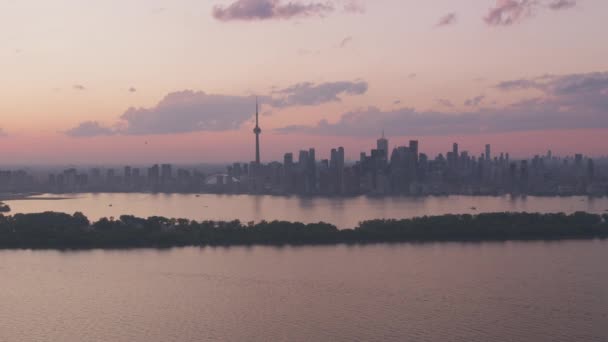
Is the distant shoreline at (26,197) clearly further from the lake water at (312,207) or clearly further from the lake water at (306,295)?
the lake water at (306,295)

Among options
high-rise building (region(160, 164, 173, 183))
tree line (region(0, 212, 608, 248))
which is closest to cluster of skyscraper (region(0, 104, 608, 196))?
high-rise building (region(160, 164, 173, 183))

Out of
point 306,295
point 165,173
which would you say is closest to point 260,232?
point 306,295

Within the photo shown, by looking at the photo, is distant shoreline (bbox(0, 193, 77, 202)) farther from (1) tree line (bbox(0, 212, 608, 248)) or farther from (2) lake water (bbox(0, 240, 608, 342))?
(2) lake water (bbox(0, 240, 608, 342))

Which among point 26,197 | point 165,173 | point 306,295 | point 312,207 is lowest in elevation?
point 306,295

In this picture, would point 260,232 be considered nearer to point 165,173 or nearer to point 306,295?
point 306,295

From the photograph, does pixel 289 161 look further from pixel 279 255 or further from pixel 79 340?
pixel 79 340

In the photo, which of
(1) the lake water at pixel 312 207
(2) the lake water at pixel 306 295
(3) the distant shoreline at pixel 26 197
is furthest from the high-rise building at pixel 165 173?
(2) the lake water at pixel 306 295

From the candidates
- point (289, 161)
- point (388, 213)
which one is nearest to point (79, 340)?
point (388, 213)
